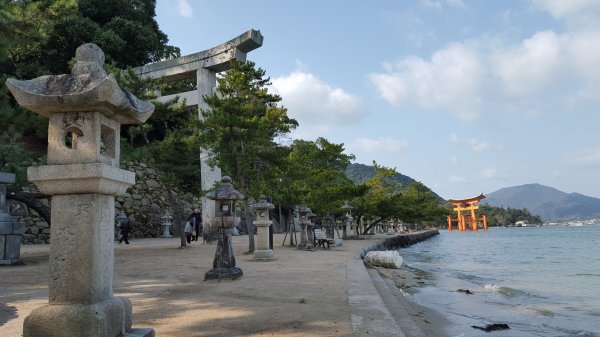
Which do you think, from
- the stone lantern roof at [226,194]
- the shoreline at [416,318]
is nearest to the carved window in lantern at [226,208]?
the stone lantern roof at [226,194]

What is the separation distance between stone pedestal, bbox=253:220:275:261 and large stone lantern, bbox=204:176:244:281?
2971 mm

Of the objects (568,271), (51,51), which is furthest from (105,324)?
(51,51)

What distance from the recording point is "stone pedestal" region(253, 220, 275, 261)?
425 inches

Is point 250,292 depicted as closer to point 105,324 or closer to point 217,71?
point 105,324

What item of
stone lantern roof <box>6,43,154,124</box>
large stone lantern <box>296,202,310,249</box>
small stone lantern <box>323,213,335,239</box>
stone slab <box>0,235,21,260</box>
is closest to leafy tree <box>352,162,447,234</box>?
small stone lantern <box>323,213,335,239</box>

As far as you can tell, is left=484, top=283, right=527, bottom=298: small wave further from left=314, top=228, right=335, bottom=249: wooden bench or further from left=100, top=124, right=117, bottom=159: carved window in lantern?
left=100, top=124, right=117, bottom=159: carved window in lantern

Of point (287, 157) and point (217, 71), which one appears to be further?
point (217, 71)

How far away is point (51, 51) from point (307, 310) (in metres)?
20.0

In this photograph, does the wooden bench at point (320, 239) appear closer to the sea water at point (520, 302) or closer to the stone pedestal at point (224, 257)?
the sea water at point (520, 302)

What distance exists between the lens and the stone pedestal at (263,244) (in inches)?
425

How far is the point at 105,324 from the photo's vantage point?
2.98 meters

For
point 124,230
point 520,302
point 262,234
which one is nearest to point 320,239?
point 262,234

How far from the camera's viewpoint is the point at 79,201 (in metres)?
3.07

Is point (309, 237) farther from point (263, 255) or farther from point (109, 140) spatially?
point (109, 140)
